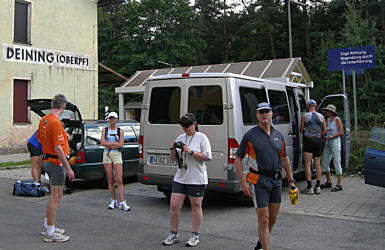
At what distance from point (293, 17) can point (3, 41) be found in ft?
95.4

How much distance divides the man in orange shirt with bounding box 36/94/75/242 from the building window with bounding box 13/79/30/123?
1468cm

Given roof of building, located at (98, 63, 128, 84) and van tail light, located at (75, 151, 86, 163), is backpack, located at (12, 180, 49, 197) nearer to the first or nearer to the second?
van tail light, located at (75, 151, 86, 163)

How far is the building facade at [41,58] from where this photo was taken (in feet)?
59.5

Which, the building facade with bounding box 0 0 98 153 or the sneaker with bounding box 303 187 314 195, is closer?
the sneaker with bounding box 303 187 314 195

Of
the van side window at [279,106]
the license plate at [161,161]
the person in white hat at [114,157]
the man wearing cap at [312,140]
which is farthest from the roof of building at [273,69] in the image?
the person in white hat at [114,157]

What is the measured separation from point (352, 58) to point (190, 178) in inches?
328

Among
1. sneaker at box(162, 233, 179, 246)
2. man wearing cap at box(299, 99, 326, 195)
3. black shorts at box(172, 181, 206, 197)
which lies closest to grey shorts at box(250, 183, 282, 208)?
black shorts at box(172, 181, 206, 197)

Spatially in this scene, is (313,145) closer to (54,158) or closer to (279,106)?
(279,106)

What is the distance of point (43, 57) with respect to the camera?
19.6 metres

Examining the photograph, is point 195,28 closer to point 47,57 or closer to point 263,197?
point 47,57

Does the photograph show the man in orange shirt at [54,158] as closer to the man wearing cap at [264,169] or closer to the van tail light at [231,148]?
the man wearing cap at [264,169]

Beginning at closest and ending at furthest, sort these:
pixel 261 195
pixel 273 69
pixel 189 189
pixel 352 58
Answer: pixel 261 195 < pixel 189 189 < pixel 352 58 < pixel 273 69

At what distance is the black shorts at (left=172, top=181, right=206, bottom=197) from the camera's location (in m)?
5.08

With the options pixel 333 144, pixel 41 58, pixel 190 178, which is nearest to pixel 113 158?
pixel 190 178
